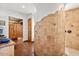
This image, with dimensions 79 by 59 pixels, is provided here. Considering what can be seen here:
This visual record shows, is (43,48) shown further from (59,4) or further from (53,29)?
(59,4)

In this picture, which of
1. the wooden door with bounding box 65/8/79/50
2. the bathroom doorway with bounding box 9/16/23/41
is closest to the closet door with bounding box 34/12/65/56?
the wooden door with bounding box 65/8/79/50

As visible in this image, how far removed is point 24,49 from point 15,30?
335mm

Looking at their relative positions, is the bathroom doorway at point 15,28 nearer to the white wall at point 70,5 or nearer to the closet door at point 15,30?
the closet door at point 15,30

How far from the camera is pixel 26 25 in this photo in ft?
6.08

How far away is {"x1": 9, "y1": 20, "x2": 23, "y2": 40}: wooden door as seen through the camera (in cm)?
180

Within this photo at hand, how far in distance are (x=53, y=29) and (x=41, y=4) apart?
438 mm

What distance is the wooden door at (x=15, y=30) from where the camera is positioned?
1805 millimetres

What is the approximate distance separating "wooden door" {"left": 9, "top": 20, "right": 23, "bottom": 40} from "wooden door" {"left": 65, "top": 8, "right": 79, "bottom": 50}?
2.39ft

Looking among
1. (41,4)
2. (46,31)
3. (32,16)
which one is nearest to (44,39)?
(46,31)

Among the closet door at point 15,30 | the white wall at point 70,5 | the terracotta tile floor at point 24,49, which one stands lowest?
the terracotta tile floor at point 24,49

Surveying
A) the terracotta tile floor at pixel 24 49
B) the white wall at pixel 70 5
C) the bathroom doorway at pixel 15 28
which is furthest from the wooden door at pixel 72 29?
the bathroom doorway at pixel 15 28

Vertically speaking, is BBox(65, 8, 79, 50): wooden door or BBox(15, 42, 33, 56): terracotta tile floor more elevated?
BBox(65, 8, 79, 50): wooden door

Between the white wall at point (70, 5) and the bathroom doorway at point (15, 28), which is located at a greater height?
the white wall at point (70, 5)

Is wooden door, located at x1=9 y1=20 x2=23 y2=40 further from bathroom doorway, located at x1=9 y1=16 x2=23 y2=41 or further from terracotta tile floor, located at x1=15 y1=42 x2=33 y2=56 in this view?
terracotta tile floor, located at x1=15 y1=42 x2=33 y2=56
